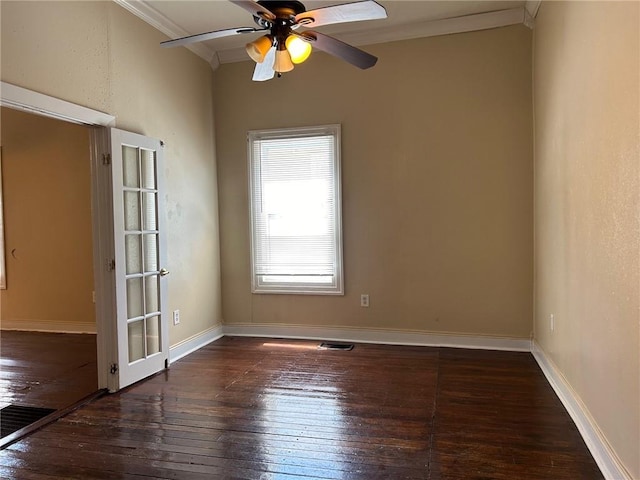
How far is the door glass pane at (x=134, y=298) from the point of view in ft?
11.6

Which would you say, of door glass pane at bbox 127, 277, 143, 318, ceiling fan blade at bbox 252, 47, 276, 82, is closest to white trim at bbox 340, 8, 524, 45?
ceiling fan blade at bbox 252, 47, 276, 82

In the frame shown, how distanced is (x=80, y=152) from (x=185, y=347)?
2.60 m

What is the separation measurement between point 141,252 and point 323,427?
6.54 ft

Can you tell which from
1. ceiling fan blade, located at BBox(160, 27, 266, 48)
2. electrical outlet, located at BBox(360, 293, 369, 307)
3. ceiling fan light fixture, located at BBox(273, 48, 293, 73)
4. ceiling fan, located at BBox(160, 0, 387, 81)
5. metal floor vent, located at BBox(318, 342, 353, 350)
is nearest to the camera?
ceiling fan, located at BBox(160, 0, 387, 81)

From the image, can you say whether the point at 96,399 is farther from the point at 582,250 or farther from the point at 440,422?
the point at 582,250

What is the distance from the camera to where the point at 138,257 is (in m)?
3.62

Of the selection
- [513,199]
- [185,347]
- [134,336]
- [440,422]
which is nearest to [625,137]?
[440,422]

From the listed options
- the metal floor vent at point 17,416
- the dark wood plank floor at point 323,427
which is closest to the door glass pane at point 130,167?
the dark wood plank floor at point 323,427

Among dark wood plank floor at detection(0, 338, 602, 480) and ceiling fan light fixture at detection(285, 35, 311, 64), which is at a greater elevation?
ceiling fan light fixture at detection(285, 35, 311, 64)

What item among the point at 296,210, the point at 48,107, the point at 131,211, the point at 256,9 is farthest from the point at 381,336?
the point at 48,107

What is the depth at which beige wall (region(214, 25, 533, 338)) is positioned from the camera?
420 centimetres

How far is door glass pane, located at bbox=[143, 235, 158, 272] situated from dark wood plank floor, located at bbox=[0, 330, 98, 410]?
3.29 feet

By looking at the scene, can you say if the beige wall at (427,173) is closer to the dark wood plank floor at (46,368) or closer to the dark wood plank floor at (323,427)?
the dark wood plank floor at (323,427)

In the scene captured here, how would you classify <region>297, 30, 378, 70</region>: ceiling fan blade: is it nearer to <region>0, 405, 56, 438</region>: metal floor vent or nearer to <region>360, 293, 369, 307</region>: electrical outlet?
<region>360, 293, 369, 307</region>: electrical outlet
